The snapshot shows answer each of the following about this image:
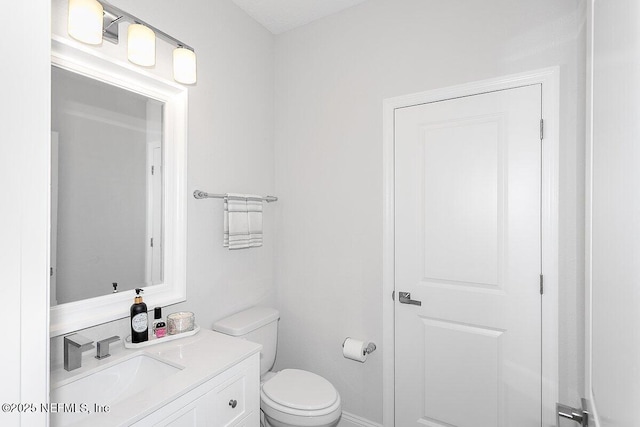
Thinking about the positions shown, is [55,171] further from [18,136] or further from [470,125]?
[470,125]

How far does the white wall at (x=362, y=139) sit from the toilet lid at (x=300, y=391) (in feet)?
1.07

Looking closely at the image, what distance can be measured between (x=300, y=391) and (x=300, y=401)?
88 mm

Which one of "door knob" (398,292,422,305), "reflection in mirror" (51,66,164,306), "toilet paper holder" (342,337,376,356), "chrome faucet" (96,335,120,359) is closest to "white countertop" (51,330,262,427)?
"chrome faucet" (96,335,120,359)

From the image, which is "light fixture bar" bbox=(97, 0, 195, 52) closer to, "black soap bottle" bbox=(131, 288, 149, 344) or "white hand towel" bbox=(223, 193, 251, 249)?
"white hand towel" bbox=(223, 193, 251, 249)

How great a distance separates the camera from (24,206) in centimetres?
55

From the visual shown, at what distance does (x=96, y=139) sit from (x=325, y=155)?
1.21 m

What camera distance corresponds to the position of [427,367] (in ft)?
5.79

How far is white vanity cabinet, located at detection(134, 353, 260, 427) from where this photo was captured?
3.35ft

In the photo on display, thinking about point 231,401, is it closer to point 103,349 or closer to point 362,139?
point 103,349

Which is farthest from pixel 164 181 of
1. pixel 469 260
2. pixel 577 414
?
pixel 577 414

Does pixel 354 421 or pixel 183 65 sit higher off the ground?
pixel 183 65

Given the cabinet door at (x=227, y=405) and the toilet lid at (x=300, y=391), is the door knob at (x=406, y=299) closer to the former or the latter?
the toilet lid at (x=300, y=391)

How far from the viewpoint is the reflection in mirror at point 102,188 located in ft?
4.09

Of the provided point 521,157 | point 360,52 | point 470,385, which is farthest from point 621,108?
point 360,52
